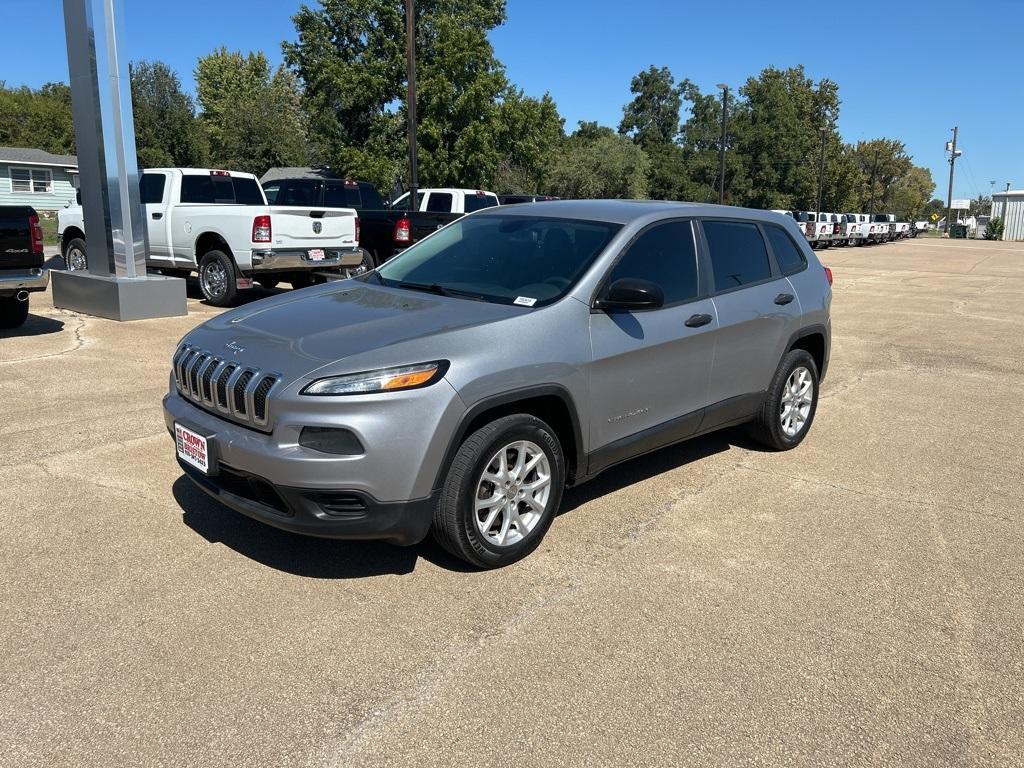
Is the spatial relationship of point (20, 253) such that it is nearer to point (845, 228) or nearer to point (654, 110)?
point (845, 228)

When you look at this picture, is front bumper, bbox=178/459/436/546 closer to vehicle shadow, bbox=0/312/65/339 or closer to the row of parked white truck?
vehicle shadow, bbox=0/312/65/339

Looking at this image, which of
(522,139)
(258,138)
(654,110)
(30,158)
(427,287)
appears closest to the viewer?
(427,287)

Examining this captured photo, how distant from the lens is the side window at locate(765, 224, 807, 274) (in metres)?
5.78

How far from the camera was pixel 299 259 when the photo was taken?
1200cm

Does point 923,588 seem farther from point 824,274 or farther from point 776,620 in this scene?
point 824,274

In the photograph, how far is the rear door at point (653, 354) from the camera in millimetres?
4230

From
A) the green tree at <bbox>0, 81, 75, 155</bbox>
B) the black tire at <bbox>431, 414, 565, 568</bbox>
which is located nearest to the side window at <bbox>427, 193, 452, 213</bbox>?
the black tire at <bbox>431, 414, 565, 568</bbox>

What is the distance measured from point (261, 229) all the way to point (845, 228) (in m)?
40.0

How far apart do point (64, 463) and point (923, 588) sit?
488 cm

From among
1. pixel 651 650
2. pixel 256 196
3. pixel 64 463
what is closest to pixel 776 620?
pixel 651 650

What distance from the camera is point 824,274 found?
6.26 meters

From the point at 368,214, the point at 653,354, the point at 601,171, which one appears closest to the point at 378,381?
the point at 653,354

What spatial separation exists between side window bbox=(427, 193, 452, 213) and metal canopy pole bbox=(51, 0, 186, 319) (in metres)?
8.36

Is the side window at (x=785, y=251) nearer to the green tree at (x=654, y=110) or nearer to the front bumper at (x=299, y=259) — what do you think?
the front bumper at (x=299, y=259)
